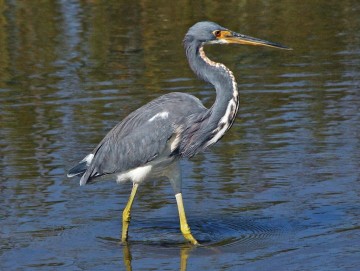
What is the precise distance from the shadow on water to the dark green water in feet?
0.05

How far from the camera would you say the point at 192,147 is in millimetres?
8156

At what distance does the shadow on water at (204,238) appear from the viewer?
8016mm

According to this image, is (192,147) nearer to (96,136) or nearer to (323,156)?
(323,156)

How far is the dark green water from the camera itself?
319 inches

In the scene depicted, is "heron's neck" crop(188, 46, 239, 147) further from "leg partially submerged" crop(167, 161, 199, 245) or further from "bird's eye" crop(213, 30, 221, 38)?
"leg partially submerged" crop(167, 161, 199, 245)

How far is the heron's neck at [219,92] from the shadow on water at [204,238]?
0.79 meters

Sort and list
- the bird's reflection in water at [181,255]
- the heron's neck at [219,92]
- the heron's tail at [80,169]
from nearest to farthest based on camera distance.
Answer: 1. the bird's reflection in water at [181,255]
2. the heron's neck at [219,92]
3. the heron's tail at [80,169]

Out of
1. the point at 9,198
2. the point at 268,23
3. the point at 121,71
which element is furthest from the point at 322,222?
the point at 268,23

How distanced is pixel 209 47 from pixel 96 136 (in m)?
4.28

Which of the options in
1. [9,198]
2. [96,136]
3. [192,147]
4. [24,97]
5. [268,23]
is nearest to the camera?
[192,147]

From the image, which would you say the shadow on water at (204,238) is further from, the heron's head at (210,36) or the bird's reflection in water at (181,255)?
the heron's head at (210,36)

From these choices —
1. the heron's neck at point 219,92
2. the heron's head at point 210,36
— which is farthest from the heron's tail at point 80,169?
the heron's head at point 210,36

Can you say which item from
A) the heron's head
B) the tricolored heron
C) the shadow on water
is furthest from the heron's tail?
the heron's head

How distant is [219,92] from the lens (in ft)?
26.2
